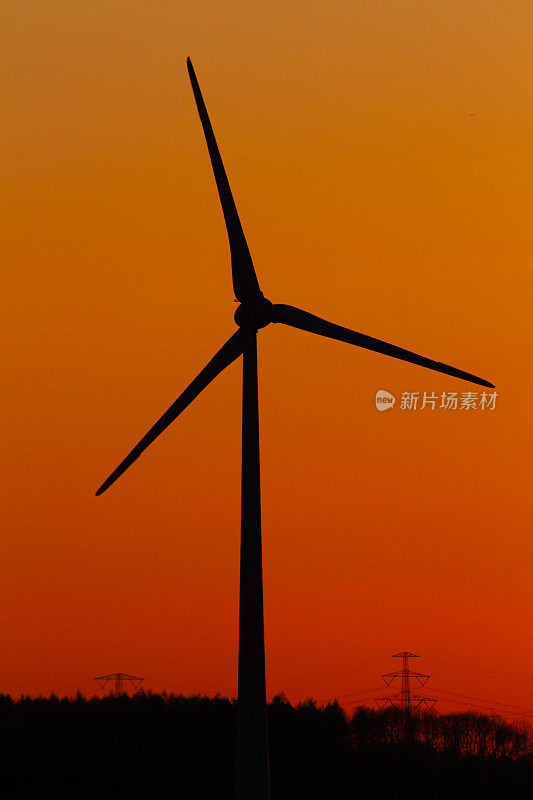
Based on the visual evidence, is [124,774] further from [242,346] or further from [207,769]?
[242,346]

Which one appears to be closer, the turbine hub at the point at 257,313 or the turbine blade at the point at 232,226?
the turbine hub at the point at 257,313

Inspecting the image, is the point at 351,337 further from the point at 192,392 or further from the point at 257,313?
the point at 192,392

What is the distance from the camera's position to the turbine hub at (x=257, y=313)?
5653cm

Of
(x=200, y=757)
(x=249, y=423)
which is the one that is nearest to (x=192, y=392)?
(x=249, y=423)

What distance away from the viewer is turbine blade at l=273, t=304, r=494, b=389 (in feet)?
187

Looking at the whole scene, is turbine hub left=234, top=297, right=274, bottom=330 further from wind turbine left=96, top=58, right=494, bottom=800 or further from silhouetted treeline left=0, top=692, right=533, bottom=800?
silhouetted treeline left=0, top=692, right=533, bottom=800

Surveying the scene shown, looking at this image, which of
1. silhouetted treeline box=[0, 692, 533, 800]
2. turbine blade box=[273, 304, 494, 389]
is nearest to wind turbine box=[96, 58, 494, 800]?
turbine blade box=[273, 304, 494, 389]

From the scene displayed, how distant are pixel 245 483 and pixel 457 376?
8.21 m

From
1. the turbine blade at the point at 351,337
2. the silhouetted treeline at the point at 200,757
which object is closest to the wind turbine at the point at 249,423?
the turbine blade at the point at 351,337

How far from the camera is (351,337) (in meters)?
58.3

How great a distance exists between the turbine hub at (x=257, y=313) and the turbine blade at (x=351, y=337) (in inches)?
12.0

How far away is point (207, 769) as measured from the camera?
119312mm

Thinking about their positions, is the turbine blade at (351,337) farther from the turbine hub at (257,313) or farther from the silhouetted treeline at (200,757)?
the silhouetted treeline at (200,757)

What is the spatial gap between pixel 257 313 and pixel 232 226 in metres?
3.99
